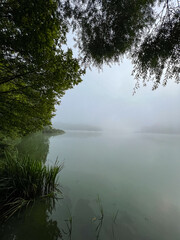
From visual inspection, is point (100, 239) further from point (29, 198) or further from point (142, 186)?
point (142, 186)

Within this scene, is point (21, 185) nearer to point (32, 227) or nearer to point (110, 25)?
point (32, 227)

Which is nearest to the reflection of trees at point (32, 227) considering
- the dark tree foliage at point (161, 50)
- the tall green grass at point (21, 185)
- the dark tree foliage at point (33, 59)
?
the tall green grass at point (21, 185)

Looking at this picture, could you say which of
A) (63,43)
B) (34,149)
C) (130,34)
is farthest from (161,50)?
(34,149)

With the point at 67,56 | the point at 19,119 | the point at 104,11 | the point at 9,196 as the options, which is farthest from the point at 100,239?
the point at 104,11

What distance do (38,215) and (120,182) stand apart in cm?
449

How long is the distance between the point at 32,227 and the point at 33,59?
4.24 meters

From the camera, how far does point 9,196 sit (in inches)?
117

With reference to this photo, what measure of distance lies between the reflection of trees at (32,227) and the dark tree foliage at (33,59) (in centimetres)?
271

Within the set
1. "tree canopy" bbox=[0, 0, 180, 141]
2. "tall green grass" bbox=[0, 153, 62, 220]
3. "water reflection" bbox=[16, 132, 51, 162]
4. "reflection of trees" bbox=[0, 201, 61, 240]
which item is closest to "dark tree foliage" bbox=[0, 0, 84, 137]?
"tree canopy" bbox=[0, 0, 180, 141]

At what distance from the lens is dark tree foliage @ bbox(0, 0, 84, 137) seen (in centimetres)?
187

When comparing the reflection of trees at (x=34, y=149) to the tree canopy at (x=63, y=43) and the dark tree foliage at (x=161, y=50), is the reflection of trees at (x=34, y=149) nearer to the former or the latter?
the tree canopy at (x=63, y=43)

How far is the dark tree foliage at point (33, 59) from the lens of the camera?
1871mm

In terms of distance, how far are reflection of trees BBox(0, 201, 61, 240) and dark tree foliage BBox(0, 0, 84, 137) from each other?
8.90 ft

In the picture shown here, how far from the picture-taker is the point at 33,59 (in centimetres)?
262
